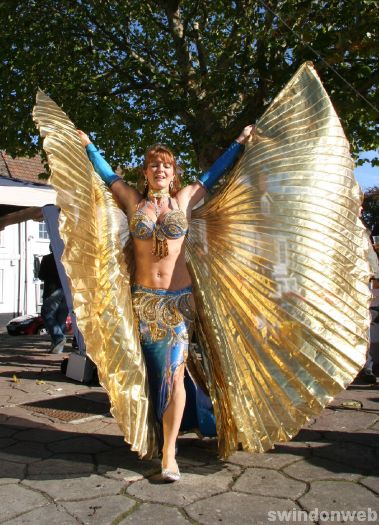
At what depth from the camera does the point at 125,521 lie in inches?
89.1

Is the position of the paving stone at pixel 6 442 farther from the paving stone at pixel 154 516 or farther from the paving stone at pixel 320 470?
the paving stone at pixel 320 470

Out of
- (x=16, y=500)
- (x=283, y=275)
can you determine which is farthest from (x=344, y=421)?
Answer: (x=16, y=500)

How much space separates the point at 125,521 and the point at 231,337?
3.68 feet

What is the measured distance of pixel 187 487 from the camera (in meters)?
2.64

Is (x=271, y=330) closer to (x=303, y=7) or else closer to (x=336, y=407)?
(x=336, y=407)

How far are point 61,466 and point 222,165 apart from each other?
1.92 m

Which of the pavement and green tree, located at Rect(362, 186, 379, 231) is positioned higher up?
green tree, located at Rect(362, 186, 379, 231)

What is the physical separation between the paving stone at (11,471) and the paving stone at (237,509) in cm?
93

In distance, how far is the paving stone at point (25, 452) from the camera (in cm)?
308

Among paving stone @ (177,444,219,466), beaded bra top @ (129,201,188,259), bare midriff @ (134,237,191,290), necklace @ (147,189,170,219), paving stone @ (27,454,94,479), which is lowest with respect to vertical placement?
paving stone @ (177,444,219,466)

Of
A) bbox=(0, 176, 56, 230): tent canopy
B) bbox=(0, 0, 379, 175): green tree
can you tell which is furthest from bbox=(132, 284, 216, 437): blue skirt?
bbox=(0, 0, 379, 175): green tree

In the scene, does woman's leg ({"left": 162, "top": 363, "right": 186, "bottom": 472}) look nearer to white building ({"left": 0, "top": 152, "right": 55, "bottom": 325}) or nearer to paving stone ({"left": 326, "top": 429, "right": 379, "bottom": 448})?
paving stone ({"left": 326, "top": 429, "right": 379, "bottom": 448})

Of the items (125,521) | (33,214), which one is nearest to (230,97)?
(33,214)

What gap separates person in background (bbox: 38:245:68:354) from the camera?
7.27 metres
